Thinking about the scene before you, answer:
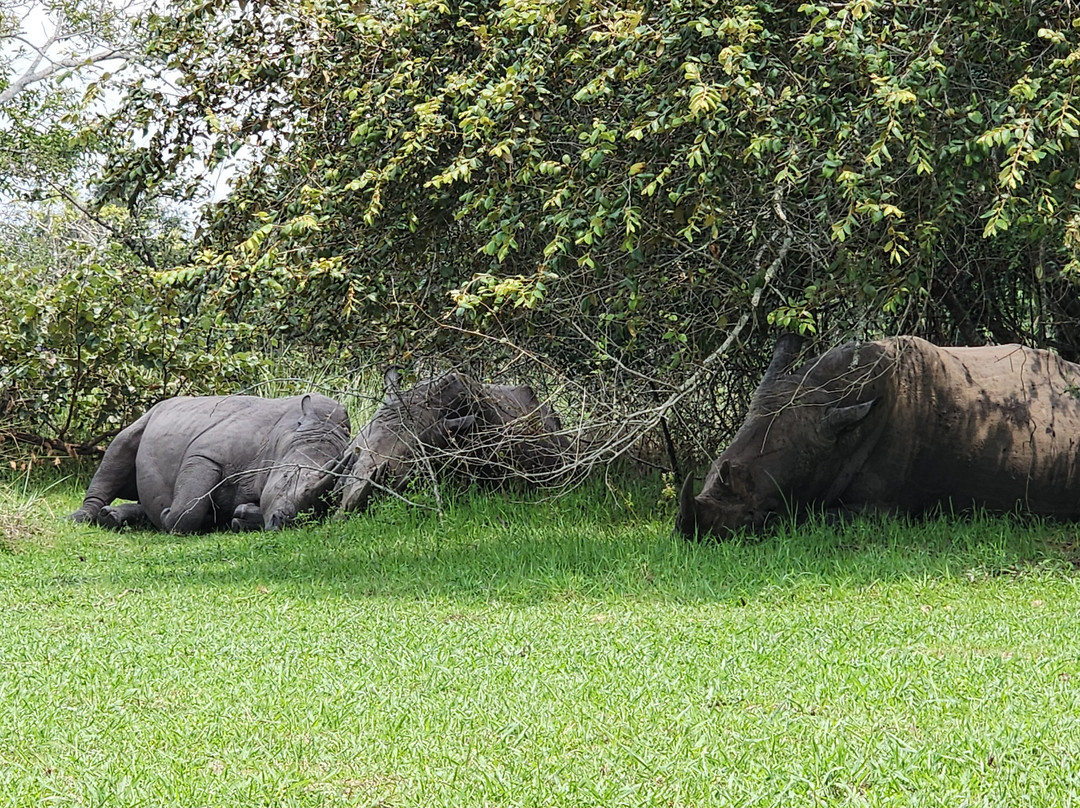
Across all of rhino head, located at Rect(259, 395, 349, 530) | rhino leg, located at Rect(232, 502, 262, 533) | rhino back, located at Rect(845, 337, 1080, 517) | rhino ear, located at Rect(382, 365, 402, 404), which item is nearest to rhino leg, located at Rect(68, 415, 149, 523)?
rhino leg, located at Rect(232, 502, 262, 533)

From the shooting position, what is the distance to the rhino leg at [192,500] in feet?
37.4

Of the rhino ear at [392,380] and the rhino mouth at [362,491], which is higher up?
the rhino ear at [392,380]

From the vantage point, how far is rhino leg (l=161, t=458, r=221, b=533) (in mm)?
11391

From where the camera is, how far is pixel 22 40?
24.9 metres

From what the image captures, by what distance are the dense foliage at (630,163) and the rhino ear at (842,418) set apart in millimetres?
607

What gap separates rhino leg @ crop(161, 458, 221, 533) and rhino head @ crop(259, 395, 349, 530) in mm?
498

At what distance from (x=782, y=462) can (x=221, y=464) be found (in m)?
5.55

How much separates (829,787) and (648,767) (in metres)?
0.59

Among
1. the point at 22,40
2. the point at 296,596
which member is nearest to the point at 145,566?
the point at 296,596

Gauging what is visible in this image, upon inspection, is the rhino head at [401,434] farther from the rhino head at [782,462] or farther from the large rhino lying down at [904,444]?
the large rhino lying down at [904,444]

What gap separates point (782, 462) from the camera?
29.2ft

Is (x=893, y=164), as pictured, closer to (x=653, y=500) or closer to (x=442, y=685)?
(x=653, y=500)

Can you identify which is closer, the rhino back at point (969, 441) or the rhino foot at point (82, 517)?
the rhino back at point (969, 441)

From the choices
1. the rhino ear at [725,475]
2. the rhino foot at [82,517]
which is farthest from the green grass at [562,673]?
the rhino foot at [82,517]
